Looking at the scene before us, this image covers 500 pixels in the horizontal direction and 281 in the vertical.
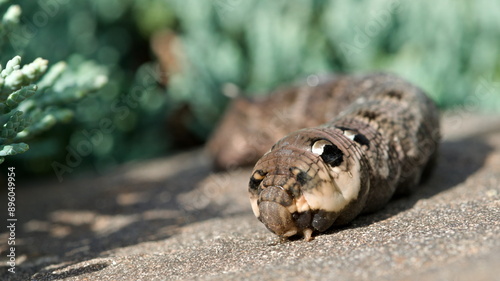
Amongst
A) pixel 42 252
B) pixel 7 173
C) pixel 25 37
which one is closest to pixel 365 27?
pixel 25 37

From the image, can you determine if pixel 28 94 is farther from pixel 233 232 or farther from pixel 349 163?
pixel 349 163

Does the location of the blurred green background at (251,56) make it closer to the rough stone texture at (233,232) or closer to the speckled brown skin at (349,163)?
the rough stone texture at (233,232)

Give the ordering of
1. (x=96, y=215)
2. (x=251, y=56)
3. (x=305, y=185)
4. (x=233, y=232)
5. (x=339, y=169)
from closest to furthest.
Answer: (x=305, y=185), (x=339, y=169), (x=233, y=232), (x=96, y=215), (x=251, y=56)

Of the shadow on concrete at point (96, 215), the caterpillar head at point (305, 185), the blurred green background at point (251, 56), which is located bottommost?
the caterpillar head at point (305, 185)

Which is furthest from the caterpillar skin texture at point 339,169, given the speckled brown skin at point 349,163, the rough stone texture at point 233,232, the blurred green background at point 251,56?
the blurred green background at point 251,56

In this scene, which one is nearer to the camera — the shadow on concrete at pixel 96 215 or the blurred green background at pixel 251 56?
the shadow on concrete at pixel 96 215

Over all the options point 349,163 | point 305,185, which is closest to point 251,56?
point 349,163

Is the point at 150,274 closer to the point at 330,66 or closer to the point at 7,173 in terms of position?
the point at 7,173

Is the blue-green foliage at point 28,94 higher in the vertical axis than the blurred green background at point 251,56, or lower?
lower
